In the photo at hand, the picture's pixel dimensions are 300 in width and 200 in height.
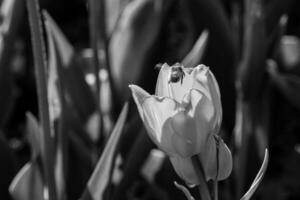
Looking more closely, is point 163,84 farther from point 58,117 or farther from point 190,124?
point 58,117

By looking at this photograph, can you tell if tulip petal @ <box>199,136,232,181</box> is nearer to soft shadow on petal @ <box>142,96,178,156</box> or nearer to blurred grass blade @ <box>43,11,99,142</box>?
soft shadow on petal @ <box>142,96,178,156</box>

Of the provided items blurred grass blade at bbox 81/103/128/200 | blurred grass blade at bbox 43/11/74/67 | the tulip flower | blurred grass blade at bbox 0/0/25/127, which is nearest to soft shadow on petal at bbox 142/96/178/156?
the tulip flower

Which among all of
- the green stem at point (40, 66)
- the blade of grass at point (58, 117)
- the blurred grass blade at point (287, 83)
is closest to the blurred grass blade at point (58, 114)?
the blade of grass at point (58, 117)

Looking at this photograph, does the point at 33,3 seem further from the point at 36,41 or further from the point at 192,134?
the point at 192,134

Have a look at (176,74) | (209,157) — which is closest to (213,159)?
(209,157)

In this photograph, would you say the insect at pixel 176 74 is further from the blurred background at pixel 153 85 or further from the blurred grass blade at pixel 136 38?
the blurred grass blade at pixel 136 38

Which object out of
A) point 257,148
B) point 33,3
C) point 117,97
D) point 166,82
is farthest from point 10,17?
point 166,82
